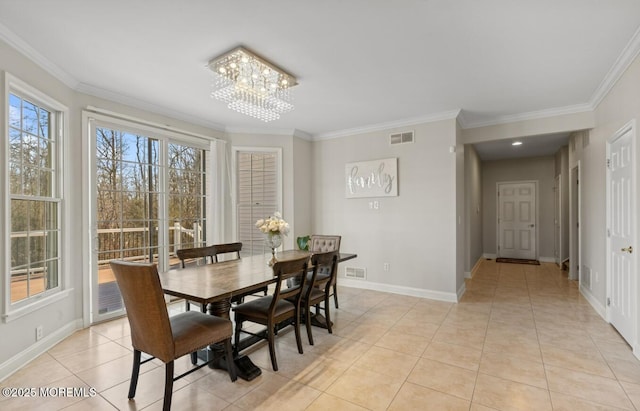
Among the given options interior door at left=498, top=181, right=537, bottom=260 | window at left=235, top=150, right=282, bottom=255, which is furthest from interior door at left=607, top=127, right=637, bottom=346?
interior door at left=498, top=181, right=537, bottom=260

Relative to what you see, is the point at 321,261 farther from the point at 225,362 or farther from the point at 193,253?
the point at 193,253

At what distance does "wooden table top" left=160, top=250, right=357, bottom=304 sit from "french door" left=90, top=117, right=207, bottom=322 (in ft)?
4.44

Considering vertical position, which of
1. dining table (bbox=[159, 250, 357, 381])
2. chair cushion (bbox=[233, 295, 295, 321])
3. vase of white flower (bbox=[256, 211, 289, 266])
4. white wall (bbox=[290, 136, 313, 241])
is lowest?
chair cushion (bbox=[233, 295, 295, 321])

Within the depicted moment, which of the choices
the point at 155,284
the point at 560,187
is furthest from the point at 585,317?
the point at 155,284

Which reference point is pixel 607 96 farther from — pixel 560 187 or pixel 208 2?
pixel 208 2

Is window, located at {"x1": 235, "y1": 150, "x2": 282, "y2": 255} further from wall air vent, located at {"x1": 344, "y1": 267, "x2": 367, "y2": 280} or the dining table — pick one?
the dining table

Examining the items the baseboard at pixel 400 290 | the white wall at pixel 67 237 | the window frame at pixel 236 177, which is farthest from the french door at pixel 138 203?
the baseboard at pixel 400 290

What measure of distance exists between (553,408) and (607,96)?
10.9 ft

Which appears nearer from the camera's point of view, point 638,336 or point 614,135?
point 638,336

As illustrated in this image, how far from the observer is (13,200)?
2539 millimetres

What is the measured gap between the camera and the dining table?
6.86ft

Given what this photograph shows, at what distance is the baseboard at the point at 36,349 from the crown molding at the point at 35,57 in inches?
96.5

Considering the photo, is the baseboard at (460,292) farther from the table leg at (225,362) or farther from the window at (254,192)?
the table leg at (225,362)

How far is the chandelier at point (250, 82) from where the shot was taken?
264 centimetres
